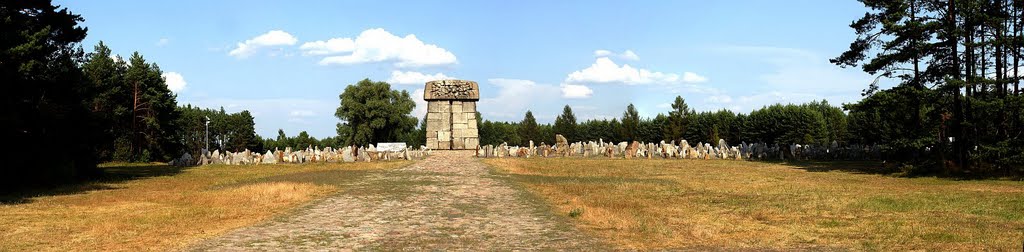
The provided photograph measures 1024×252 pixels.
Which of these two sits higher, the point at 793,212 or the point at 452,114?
the point at 452,114

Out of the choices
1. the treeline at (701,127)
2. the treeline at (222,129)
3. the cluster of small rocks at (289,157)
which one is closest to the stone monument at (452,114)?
the cluster of small rocks at (289,157)

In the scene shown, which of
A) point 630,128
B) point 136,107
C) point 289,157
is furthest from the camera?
point 630,128

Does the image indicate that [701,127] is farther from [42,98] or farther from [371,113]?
[42,98]

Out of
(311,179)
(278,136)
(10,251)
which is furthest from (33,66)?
(278,136)

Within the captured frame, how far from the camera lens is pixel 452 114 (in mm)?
45344

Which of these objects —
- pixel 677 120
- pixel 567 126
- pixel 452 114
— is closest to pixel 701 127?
pixel 677 120

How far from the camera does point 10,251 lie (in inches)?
355

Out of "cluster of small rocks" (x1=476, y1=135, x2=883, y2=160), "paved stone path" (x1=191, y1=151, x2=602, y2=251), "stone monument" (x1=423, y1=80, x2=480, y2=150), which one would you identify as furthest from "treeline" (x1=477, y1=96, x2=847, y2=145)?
"paved stone path" (x1=191, y1=151, x2=602, y2=251)

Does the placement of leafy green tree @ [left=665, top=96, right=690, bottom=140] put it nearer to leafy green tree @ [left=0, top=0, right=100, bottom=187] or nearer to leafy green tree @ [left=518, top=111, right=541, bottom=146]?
leafy green tree @ [left=518, top=111, right=541, bottom=146]

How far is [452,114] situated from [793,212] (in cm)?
3343

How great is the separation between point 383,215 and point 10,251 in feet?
18.1

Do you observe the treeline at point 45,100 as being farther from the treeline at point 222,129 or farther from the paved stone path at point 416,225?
the treeline at point 222,129

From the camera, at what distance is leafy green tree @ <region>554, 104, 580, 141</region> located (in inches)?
3858

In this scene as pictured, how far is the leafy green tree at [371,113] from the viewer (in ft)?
215
